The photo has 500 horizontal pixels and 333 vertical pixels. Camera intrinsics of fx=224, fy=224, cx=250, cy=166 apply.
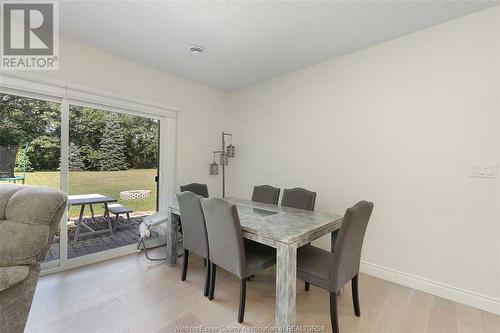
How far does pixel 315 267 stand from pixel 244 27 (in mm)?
2224

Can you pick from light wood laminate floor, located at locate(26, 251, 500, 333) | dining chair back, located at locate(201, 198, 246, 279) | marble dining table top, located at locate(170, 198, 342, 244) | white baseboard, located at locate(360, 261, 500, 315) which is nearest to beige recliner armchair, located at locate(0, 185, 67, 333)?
light wood laminate floor, located at locate(26, 251, 500, 333)

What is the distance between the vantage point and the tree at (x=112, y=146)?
2.84 m

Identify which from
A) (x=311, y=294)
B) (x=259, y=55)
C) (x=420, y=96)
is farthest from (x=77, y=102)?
(x=420, y=96)

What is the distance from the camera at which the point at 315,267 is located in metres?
1.68

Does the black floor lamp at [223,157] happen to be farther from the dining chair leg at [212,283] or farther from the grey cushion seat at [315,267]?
the grey cushion seat at [315,267]

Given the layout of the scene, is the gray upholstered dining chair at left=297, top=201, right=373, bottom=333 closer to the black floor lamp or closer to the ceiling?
the ceiling

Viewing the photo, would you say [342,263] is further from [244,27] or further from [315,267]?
[244,27]

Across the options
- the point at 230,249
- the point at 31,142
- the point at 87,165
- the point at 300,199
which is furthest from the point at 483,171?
the point at 31,142

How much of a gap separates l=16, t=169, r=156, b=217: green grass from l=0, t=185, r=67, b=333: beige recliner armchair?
4.22 ft

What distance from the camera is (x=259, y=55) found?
2.71 m

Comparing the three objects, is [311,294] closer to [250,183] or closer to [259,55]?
[250,183]

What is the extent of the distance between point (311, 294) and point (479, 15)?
286 cm

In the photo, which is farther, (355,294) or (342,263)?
(355,294)

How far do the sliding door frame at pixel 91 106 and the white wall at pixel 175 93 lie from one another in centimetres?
9
